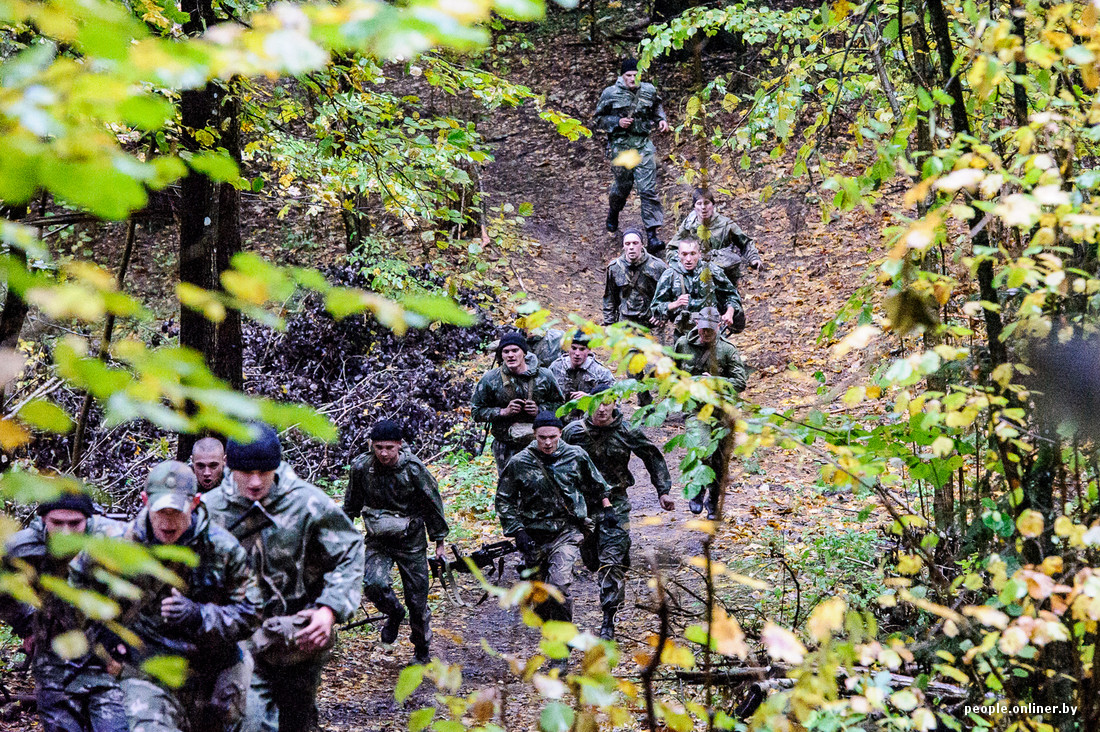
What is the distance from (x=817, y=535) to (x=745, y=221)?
972 cm

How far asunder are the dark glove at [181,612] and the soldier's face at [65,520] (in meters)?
0.58

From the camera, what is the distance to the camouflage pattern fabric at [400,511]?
739cm

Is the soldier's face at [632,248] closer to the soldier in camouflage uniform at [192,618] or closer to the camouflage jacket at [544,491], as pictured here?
the camouflage jacket at [544,491]

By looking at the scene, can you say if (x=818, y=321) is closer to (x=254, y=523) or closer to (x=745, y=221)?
(x=745, y=221)

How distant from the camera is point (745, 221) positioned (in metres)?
17.4

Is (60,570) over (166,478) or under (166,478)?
under

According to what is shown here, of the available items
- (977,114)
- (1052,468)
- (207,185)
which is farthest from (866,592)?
(207,185)

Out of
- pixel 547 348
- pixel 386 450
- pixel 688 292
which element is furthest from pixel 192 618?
pixel 688 292

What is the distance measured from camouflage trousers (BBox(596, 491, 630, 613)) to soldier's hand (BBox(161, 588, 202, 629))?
3496mm

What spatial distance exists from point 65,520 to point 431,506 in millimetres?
3324

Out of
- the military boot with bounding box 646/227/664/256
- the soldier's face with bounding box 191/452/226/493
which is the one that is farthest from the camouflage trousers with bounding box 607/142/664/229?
the soldier's face with bounding box 191/452/226/493

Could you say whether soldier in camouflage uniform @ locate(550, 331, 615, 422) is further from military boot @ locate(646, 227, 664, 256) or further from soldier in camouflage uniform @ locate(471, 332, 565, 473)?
military boot @ locate(646, 227, 664, 256)

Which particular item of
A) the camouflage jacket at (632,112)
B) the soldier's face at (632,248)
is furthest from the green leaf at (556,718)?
the camouflage jacket at (632,112)

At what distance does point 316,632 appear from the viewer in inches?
184
